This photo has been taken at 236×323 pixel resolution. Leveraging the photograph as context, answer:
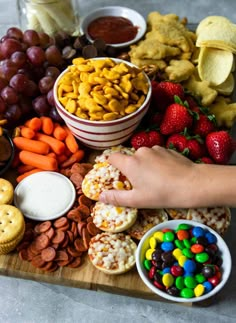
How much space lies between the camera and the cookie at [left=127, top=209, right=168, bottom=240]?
3.66 feet

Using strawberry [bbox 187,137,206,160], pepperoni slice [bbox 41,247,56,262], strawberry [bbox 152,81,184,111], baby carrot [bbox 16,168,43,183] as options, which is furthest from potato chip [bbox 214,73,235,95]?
pepperoni slice [bbox 41,247,56,262]

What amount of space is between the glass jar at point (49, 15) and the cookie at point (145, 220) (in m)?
0.69

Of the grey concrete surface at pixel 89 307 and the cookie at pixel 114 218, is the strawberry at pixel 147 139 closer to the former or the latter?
the cookie at pixel 114 218

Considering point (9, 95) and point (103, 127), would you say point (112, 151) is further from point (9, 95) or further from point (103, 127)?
point (9, 95)

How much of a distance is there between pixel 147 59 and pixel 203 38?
0.18m

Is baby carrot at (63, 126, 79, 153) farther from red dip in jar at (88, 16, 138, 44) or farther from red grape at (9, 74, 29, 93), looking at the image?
red dip in jar at (88, 16, 138, 44)

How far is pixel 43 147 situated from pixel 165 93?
36 centimetres

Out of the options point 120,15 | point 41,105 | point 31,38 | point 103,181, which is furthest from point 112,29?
point 103,181

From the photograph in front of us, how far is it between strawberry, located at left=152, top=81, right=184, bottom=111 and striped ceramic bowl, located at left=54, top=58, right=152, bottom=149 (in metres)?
0.08

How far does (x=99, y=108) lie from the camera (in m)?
1.16

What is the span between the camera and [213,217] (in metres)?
1.11

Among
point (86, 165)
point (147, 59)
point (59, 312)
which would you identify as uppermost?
point (147, 59)

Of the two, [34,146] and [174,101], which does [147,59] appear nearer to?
[174,101]

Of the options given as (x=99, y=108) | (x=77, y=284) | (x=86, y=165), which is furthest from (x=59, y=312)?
(x=99, y=108)
